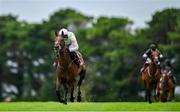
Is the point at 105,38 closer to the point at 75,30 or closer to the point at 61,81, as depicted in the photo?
the point at 75,30

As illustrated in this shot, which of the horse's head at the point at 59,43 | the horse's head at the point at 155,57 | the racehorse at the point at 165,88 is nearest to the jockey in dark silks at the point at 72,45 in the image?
the horse's head at the point at 59,43

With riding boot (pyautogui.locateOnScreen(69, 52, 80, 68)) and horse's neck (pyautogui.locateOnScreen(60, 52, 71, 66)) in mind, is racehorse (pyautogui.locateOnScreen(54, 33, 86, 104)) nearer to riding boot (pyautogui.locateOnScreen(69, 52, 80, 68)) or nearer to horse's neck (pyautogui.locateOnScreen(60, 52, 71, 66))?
horse's neck (pyautogui.locateOnScreen(60, 52, 71, 66))

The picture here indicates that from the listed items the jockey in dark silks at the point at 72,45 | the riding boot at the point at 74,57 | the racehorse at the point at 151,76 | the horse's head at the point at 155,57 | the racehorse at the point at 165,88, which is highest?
the jockey in dark silks at the point at 72,45

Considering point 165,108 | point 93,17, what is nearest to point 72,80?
point 165,108

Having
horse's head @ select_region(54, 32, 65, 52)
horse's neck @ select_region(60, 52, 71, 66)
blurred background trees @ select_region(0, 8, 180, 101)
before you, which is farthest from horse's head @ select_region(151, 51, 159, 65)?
blurred background trees @ select_region(0, 8, 180, 101)

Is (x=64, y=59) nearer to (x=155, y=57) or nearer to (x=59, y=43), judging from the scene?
(x=59, y=43)

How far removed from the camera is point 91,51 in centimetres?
8662

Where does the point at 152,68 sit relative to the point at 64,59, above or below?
below

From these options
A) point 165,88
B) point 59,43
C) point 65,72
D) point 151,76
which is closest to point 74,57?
point 65,72

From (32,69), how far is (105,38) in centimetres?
848

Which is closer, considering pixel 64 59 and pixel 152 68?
pixel 64 59

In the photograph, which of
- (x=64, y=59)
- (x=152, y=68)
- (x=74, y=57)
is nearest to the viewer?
(x=64, y=59)

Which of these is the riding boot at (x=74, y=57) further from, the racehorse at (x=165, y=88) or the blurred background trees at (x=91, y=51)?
the blurred background trees at (x=91, y=51)

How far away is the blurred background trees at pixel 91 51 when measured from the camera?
77.8 metres
